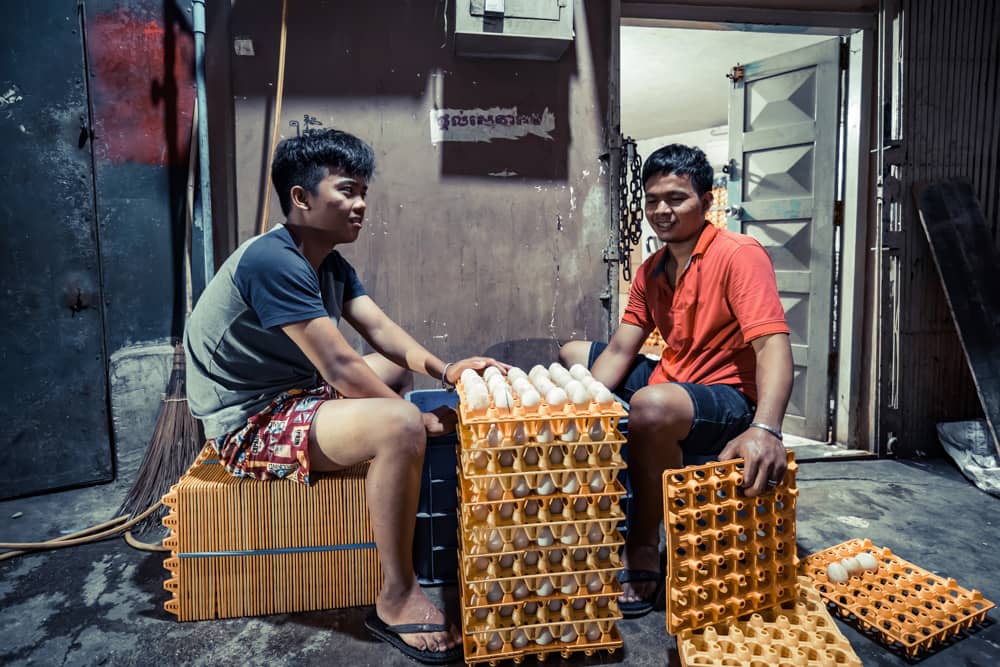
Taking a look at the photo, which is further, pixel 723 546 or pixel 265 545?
pixel 265 545

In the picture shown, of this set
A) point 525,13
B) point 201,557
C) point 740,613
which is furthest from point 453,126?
point 740,613

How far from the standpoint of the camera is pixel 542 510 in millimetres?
1696

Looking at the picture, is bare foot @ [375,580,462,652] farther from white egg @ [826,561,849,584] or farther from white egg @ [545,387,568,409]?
white egg @ [826,561,849,584]

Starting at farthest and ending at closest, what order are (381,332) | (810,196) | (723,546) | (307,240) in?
(810,196)
(381,332)
(307,240)
(723,546)

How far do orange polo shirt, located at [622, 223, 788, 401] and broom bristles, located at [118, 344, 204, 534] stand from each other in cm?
222

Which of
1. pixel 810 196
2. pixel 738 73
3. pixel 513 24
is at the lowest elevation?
pixel 810 196

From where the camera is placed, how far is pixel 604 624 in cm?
181

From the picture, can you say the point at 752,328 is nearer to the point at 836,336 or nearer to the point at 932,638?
the point at 932,638

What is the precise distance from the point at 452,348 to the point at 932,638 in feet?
7.63

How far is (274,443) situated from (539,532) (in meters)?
0.89

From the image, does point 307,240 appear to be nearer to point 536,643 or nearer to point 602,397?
point 602,397

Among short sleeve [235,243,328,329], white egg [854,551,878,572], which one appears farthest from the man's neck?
white egg [854,551,878,572]

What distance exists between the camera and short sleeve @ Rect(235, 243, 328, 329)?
1.84m

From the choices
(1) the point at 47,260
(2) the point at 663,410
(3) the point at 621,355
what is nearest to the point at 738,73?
(3) the point at 621,355
